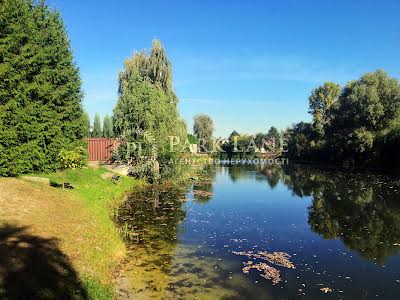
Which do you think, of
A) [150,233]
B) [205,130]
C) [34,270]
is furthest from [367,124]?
[205,130]

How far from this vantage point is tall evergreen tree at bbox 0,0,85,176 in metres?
19.5

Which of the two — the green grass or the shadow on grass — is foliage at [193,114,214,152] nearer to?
the green grass

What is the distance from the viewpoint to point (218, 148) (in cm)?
11312

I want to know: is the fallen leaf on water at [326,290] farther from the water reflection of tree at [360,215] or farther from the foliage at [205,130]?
the foliage at [205,130]

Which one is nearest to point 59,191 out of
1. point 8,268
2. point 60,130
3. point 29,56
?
point 60,130

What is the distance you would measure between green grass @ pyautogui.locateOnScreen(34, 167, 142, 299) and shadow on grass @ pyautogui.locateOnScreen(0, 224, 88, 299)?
1.63 feet

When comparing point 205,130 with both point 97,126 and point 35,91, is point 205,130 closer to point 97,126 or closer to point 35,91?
point 97,126

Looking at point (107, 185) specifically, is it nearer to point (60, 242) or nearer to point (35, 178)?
point (35, 178)

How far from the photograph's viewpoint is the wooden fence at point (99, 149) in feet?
136

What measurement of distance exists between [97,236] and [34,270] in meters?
4.58

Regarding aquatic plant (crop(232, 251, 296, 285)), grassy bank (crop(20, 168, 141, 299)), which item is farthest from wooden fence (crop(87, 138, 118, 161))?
aquatic plant (crop(232, 251, 296, 285))

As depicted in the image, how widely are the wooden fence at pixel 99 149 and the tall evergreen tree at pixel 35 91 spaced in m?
11.7

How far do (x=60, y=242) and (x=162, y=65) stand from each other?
33315mm

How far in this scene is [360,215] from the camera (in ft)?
75.8
